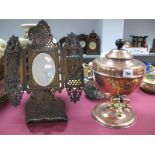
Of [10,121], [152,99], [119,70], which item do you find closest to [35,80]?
[10,121]

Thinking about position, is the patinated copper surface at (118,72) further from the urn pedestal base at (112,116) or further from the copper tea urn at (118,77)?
the urn pedestal base at (112,116)

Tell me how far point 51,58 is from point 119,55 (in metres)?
0.24

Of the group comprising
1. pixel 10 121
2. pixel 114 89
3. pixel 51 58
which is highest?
pixel 51 58

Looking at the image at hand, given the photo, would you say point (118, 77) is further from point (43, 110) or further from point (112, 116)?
point (43, 110)

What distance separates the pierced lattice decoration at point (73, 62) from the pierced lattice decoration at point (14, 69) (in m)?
0.17

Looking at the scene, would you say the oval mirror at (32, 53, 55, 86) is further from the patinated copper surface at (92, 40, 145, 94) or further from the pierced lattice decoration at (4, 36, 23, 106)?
the patinated copper surface at (92, 40, 145, 94)

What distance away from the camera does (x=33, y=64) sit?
73 cm

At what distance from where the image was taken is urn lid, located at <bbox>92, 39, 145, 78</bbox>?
67 centimetres

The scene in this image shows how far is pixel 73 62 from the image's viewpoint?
0.77 meters

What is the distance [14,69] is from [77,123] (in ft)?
1.00

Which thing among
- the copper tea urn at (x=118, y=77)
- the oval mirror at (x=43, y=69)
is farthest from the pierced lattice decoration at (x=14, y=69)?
the copper tea urn at (x=118, y=77)

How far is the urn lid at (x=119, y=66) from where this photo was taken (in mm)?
673

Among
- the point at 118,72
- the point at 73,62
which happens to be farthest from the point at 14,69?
the point at 118,72

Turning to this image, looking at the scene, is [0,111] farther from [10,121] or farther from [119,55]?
[119,55]
